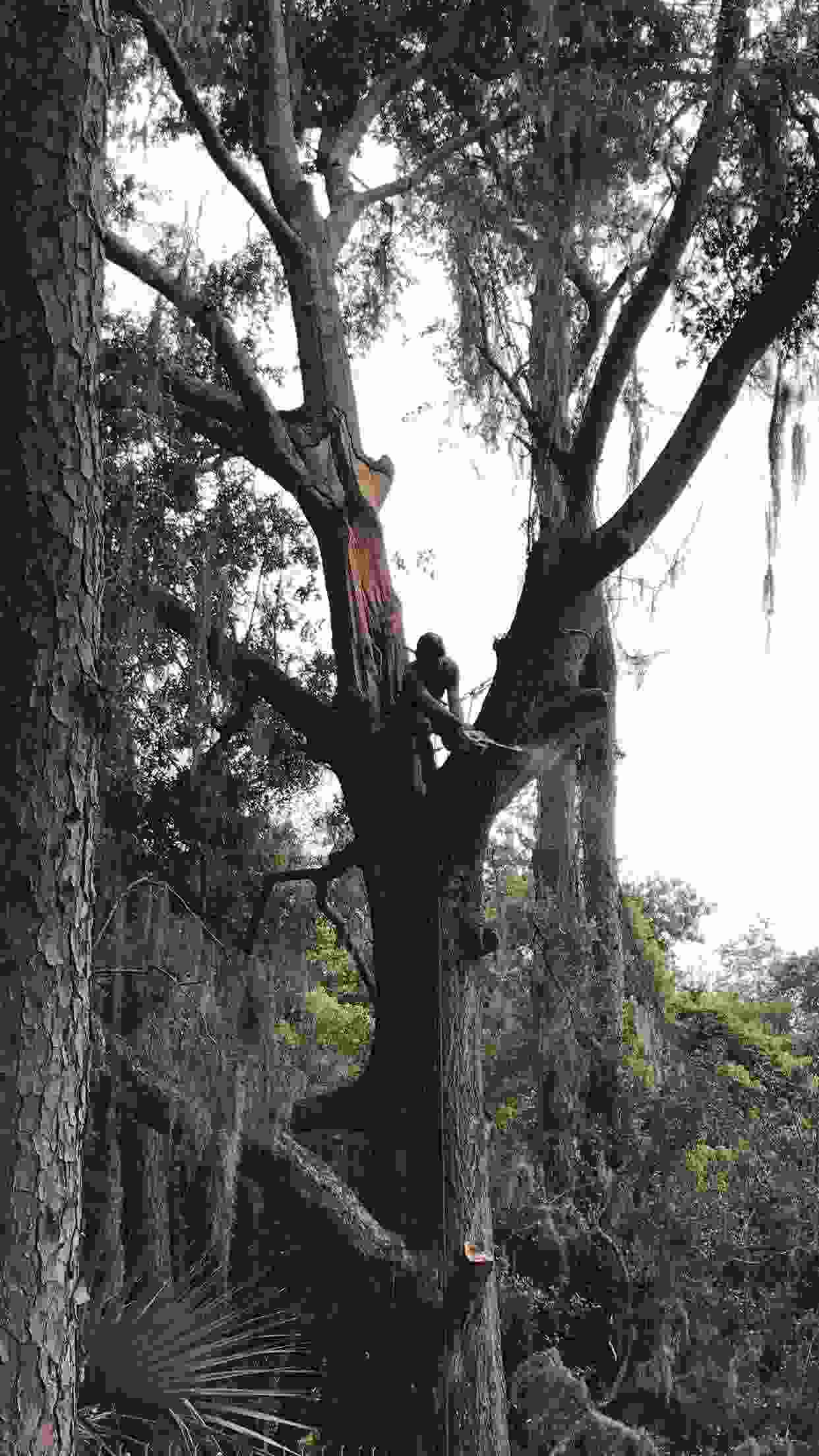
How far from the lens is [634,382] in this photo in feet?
27.1

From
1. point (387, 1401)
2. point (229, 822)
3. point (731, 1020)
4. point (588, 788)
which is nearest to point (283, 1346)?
point (387, 1401)

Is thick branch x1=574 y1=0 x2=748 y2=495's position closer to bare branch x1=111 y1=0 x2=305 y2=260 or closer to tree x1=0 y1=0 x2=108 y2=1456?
bare branch x1=111 y1=0 x2=305 y2=260

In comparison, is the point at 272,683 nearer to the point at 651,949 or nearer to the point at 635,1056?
the point at 635,1056

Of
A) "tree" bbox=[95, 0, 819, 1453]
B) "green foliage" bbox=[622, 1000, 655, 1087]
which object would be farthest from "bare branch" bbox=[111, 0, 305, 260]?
"green foliage" bbox=[622, 1000, 655, 1087]

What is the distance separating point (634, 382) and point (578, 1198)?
5044mm

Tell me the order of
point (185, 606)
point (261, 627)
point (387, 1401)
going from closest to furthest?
point (387, 1401) → point (185, 606) → point (261, 627)

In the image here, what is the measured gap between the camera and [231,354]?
6086 millimetres

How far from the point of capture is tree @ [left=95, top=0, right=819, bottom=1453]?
18.1ft

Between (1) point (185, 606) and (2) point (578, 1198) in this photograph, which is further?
(2) point (578, 1198)

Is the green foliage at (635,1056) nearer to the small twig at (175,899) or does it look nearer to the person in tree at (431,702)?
the small twig at (175,899)

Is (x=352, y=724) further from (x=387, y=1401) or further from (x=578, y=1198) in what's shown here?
(x=578, y=1198)

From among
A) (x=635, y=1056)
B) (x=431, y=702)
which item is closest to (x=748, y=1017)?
(x=635, y=1056)

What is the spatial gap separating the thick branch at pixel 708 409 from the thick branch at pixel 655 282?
28 centimetres

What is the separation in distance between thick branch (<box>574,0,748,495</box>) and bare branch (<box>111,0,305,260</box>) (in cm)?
204
